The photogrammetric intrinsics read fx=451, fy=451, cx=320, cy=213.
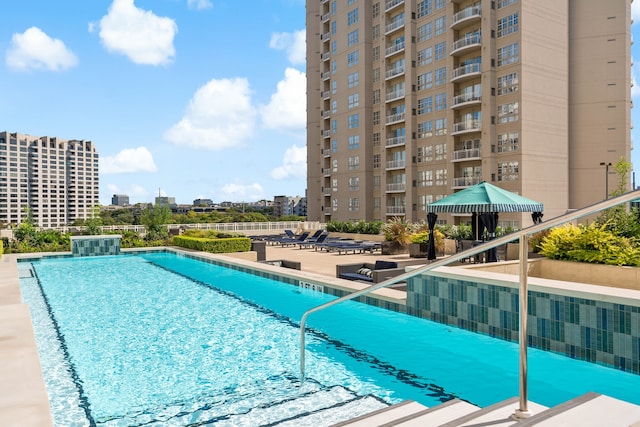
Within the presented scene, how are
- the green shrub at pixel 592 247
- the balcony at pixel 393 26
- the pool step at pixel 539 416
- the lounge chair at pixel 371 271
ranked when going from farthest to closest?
the balcony at pixel 393 26 < the lounge chair at pixel 371 271 < the green shrub at pixel 592 247 < the pool step at pixel 539 416

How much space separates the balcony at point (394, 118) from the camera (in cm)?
4700

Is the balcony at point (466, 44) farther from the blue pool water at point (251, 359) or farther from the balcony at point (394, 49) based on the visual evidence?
the blue pool water at point (251, 359)

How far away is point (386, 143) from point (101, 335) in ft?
140

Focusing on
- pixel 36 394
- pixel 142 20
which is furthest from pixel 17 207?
pixel 36 394

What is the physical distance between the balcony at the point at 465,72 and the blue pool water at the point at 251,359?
112 feet

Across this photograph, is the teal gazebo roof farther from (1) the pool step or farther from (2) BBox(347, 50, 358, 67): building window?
(2) BBox(347, 50, 358, 67): building window

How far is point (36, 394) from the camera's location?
3.90m

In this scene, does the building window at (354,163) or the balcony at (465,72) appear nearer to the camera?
the balcony at (465,72)

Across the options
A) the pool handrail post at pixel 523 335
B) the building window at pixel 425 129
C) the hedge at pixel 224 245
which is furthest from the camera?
the building window at pixel 425 129

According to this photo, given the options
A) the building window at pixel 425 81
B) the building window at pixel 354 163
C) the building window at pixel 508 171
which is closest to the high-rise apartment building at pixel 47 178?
the building window at pixel 354 163

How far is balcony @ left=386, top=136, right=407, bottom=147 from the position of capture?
4692 centimetres

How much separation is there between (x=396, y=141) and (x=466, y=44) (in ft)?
38.1

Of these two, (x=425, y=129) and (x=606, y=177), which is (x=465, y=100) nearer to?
(x=425, y=129)

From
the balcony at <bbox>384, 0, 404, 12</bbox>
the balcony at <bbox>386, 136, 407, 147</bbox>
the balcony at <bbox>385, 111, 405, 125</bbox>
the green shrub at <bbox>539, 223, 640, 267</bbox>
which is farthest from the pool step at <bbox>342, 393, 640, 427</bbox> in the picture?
the balcony at <bbox>384, 0, 404, 12</bbox>
